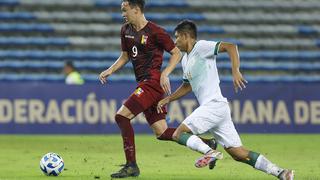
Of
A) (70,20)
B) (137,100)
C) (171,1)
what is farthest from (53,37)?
(137,100)

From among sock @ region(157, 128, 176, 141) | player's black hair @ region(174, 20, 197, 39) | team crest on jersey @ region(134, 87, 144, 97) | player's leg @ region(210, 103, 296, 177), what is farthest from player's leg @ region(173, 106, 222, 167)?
team crest on jersey @ region(134, 87, 144, 97)

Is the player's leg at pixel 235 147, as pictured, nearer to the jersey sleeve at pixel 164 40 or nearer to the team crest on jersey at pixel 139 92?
the team crest on jersey at pixel 139 92

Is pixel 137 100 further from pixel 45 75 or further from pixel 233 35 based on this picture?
pixel 233 35

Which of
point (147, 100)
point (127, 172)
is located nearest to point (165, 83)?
point (147, 100)

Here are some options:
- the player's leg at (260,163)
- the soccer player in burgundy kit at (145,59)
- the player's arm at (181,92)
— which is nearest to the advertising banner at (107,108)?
the soccer player in burgundy kit at (145,59)

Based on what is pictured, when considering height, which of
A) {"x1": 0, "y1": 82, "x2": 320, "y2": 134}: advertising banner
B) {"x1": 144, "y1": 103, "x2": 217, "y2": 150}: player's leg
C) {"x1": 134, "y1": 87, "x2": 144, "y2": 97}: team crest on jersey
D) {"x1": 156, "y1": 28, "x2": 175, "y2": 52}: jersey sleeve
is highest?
{"x1": 156, "y1": 28, "x2": 175, "y2": 52}: jersey sleeve

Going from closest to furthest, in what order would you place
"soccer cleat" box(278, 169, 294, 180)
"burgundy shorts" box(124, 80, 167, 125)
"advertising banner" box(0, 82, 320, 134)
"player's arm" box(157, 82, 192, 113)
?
1. "soccer cleat" box(278, 169, 294, 180)
2. "player's arm" box(157, 82, 192, 113)
3. "burgundy shorts" box(124, 80, 167, 125)
4. "advertising banner" box(0, 82, 320, 134)

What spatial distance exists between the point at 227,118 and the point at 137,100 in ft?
4.40

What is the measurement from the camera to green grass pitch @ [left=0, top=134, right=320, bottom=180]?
1003cm

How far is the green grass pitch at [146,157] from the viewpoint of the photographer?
10031 mm

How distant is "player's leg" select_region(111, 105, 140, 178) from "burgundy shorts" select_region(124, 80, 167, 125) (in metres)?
0.09

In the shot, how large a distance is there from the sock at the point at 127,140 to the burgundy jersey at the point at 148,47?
60cm

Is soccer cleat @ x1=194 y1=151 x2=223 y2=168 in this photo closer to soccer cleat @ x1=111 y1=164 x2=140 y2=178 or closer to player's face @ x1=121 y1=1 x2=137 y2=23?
soccer cleat @ x1=111 y1=164 x2=140 y2=178

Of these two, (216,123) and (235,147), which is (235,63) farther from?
(235,147)
